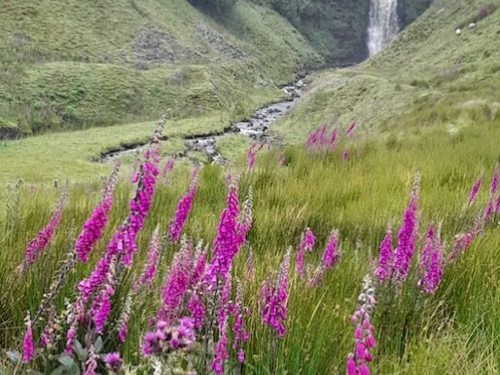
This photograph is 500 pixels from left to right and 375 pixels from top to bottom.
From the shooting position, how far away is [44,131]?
116 ft

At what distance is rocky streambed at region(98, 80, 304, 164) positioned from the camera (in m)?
30.2

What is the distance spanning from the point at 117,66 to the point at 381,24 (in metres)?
52.6

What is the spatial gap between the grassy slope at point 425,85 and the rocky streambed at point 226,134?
6.47 ft

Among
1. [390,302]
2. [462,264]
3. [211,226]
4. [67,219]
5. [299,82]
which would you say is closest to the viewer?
[390,302]

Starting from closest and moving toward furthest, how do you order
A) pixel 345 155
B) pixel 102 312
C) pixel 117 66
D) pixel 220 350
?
pixel 220 350
pixel 102 312
pixel 345 155
pixel 117 66

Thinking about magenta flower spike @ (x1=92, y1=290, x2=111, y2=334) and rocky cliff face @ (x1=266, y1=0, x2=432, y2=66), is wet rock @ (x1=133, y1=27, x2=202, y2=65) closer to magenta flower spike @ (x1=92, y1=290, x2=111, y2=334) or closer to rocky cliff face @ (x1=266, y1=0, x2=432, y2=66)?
rocky cliff face @ (x1=266, y1=0, x2=432, y2=66)

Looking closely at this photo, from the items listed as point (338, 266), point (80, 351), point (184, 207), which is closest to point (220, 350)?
point (80, 351)

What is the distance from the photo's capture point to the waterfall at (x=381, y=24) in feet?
267

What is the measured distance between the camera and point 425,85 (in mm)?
28984

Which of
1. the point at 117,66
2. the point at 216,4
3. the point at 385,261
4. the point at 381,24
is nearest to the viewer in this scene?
the point at 385,261

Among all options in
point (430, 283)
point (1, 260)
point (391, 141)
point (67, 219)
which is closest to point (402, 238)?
point (430, 283)

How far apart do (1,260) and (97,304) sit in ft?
4.27

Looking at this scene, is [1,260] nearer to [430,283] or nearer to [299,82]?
[430,283]

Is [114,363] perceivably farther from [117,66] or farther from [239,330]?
[117,66]
